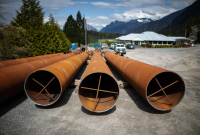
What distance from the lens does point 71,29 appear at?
51.6 metres

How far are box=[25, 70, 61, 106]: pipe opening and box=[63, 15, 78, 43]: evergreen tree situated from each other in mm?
46366

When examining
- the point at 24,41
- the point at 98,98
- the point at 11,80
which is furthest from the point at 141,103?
the point at 24,41

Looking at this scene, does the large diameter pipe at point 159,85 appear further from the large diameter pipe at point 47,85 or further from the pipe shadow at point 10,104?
the pipe shadow at point 10,104

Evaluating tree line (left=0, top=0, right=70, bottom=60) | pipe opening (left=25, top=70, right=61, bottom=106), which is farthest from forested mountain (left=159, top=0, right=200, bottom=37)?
pipe opening (left=25, top=70, right=61, bottom=106)

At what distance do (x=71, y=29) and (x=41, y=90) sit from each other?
51.8 m

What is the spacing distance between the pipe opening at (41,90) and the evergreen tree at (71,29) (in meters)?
46.4

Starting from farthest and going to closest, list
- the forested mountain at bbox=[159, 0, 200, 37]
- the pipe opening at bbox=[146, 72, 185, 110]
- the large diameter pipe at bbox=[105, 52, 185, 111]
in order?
the forested mountain at bbox=[159, 0, 200, 37] < the pipe opening at bbox=[146, 72, 185, 110] < the large diameter pipe at bbox=[105, 52, 185, 111]

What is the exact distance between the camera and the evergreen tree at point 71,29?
50062mm

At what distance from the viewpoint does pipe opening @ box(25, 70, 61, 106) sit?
427cm

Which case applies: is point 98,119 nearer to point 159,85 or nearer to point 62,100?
point 62,100

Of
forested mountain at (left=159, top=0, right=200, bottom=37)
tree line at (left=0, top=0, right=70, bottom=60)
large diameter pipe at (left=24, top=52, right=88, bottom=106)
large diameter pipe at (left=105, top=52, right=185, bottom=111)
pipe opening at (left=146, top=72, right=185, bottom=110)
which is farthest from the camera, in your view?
forested mountain at (left=159, top=0, right=200, bottom=37)

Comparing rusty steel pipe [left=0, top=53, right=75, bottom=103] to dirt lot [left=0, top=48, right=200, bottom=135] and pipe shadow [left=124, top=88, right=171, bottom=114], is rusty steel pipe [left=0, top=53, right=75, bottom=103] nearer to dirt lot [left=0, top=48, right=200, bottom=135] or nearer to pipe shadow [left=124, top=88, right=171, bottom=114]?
dirt lot [left=0, top=48, right=200, bottom=135]

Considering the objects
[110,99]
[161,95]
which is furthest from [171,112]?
[110,99]

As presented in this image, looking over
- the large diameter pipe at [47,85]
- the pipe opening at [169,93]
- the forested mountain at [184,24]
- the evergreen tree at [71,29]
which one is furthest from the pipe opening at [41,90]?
the forested mountain at [184,24]
